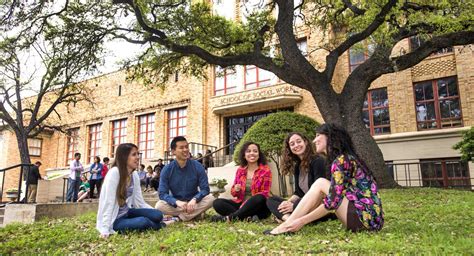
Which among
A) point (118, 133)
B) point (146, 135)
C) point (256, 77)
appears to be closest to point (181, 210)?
point (256, 77)

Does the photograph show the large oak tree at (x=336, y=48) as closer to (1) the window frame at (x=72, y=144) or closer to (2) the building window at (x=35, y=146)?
(1) the window frame at (x=72, y=144)

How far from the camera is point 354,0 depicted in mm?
13984

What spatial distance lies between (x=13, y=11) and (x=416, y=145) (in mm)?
14871

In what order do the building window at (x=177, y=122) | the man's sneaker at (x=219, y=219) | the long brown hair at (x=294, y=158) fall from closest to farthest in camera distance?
1. the long brown hair at (x=294, y=158)
2. the man's sneaker at (x=219, y=219)
3. the building window at (x=177, y=122)

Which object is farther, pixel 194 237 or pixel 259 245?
pixel 194 237

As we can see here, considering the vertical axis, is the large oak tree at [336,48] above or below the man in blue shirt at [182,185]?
above

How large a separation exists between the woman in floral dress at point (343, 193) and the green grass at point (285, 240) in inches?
6.4

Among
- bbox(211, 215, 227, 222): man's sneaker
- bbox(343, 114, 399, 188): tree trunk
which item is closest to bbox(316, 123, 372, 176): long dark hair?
bbox(211, 215, 227, 222): man's sneaker

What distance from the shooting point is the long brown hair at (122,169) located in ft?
15.1

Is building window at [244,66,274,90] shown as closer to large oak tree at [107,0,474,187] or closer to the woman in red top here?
large oak tree at [107,0,474,187]

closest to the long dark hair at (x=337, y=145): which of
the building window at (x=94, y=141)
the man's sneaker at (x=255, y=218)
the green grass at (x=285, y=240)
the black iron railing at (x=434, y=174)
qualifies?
the green grass at (x=285, y=240)

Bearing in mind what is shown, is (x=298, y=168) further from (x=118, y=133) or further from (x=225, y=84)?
(x=118, y=133)

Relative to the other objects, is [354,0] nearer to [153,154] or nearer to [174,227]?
[174,227]

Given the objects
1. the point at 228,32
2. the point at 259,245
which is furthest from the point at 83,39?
the point at 259,245
